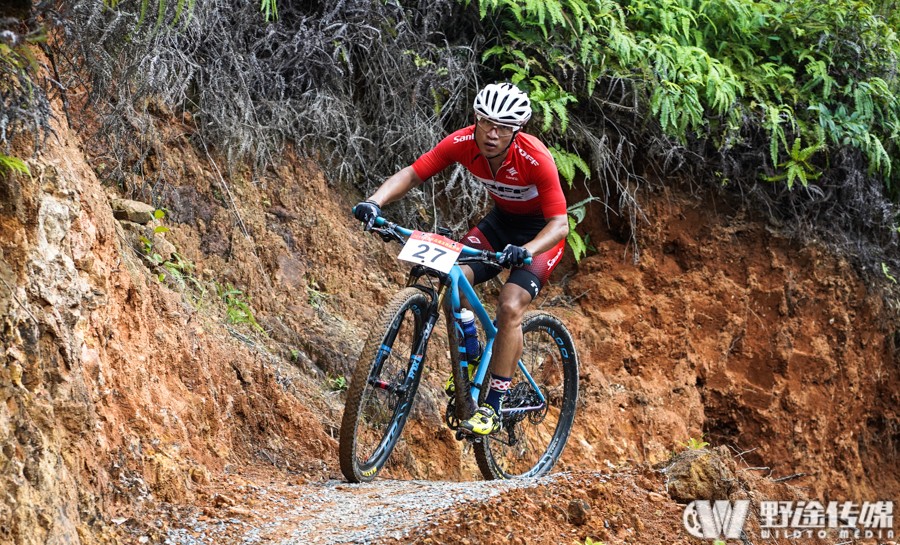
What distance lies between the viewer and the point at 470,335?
6703 mm

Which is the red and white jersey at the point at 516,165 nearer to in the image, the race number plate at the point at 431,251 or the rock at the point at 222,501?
the race number plate at the point at 431,251

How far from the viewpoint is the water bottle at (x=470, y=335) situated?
21.8 feet

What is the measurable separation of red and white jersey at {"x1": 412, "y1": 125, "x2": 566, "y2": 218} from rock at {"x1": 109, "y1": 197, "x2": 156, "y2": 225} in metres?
1.97

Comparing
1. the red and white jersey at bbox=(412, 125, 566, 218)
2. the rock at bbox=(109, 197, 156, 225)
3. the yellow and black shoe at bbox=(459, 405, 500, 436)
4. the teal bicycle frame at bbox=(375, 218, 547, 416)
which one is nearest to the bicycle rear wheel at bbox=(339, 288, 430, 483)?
the teal bicycle frame at bbox=(375, 218, 547, 416)

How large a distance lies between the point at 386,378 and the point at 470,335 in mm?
751

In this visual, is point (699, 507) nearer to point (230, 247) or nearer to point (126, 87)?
point (230, 247)

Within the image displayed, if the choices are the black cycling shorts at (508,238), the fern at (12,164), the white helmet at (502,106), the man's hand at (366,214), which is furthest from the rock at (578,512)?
the fern at (12,164)

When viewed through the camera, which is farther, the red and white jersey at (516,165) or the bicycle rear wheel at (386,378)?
the red and white jersey at (516,165)

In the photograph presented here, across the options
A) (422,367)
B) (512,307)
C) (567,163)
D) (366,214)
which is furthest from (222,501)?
(567,163)

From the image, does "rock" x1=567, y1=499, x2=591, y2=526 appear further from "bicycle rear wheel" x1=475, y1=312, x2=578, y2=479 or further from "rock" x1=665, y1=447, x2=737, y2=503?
"bicycle rear wheel" x1=475, y1=312, x2=578, y2=479

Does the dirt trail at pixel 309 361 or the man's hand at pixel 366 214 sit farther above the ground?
the man's hand at pixel 366 214

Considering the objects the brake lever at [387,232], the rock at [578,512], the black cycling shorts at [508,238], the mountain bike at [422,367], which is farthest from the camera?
the black cycling shorts at [508,238]

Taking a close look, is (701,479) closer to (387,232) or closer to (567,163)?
(387,232)

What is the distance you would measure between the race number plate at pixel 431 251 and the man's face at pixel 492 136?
764 mm
